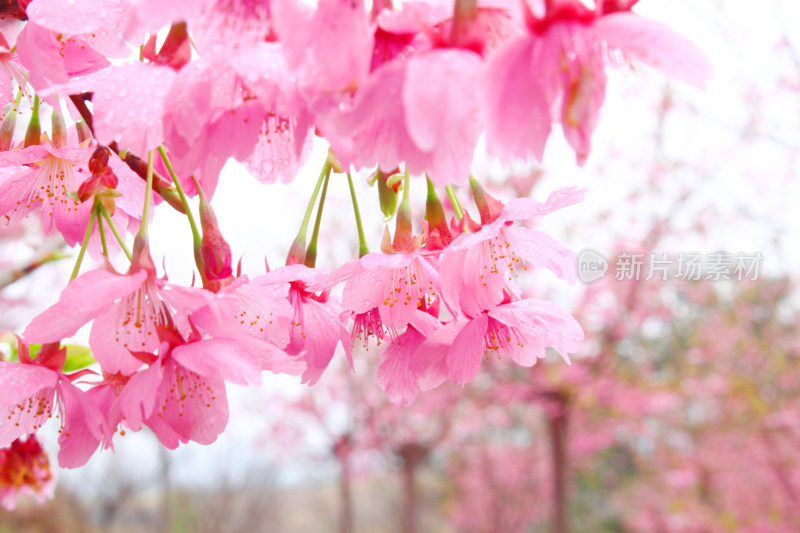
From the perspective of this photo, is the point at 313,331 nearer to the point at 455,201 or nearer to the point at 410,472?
the point at 455,201

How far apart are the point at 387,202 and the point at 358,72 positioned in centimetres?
31

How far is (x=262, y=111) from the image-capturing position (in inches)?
18.8

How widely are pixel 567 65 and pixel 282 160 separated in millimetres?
282

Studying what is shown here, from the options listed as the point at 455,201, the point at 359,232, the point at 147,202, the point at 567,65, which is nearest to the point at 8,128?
the point at 147,202

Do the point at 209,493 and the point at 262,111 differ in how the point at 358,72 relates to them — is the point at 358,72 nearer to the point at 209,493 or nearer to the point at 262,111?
the point at 262,111

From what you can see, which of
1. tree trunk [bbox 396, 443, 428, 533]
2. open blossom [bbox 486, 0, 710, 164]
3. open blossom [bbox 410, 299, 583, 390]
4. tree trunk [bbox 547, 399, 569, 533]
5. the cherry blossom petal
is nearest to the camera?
open blossom [bbox 486, 0, 710, 164]

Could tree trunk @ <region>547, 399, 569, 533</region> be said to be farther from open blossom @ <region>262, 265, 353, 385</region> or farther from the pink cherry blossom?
the pink cherry blossom

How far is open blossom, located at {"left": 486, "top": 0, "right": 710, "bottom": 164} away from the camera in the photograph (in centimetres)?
37

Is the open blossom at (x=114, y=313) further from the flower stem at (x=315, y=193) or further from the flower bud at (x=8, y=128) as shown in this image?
the flower bud at (x=8, y=128)

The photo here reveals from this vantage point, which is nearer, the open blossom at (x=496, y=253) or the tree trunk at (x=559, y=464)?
the open blossom at (x=496, y=253)

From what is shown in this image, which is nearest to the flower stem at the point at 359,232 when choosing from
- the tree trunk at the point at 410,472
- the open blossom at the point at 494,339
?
the open blossom at the point at 494,339

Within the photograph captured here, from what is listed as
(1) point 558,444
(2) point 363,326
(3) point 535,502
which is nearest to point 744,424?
(1) point 558,444

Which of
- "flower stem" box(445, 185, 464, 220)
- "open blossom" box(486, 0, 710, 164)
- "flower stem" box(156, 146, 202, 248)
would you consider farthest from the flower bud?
"open blossom" box(486, 0, 710, 164)

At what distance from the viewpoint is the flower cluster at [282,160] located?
38 cm
